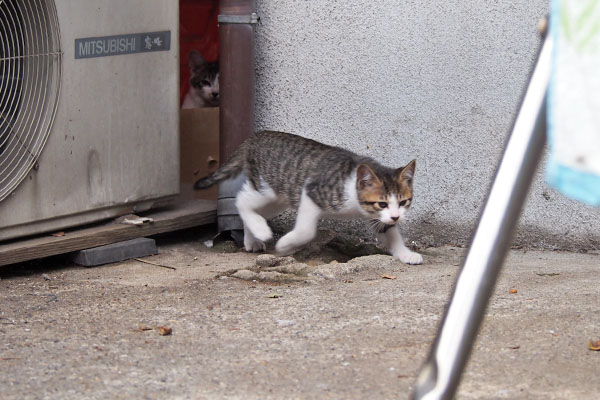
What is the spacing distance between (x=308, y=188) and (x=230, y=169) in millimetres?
527

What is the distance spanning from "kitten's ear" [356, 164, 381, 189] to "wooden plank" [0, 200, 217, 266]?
1.06m

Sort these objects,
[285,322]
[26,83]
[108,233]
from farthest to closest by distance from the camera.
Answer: [108,233], [26,83], [285,322]

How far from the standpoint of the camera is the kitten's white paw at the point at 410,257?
4168 mm

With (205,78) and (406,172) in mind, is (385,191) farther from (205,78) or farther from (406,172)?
(205,78)

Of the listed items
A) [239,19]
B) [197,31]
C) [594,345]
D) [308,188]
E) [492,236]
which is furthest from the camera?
[197,31]

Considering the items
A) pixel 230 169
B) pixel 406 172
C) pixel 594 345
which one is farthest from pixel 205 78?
pixel 594 345

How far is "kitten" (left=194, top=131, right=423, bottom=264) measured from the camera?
4.20 m

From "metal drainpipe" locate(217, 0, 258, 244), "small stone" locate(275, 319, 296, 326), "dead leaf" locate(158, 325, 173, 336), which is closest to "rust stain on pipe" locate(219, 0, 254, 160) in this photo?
"metal drainpipe" locate(217, 0, 258, 244)

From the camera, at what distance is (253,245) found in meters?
4.65

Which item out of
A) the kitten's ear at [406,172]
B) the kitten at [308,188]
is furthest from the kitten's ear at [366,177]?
the kitten's ear at [406,172]

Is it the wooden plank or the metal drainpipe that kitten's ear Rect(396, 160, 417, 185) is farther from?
the wooden plank

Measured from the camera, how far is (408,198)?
4.29 metres

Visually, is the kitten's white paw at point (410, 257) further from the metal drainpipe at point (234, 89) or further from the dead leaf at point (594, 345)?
the dead leaf at point (594, 345)

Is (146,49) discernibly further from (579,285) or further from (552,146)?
(552,146)
